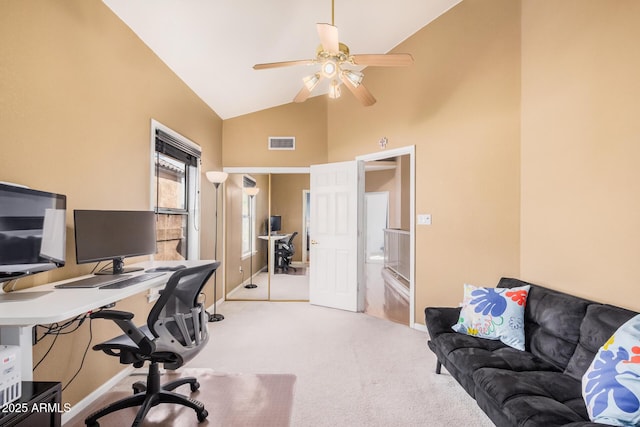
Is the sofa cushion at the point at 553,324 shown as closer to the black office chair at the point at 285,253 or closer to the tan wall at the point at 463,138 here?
the tan wall at the point at 463,138

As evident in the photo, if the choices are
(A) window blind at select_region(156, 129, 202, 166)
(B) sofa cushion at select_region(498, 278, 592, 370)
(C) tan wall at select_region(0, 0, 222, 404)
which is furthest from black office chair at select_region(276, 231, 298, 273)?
(B) sofa cushion at select_region(498, 278, 592, 370)

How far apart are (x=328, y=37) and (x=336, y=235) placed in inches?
114

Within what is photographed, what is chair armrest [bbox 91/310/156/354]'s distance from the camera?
1.72m

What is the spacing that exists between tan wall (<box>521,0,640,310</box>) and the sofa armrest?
0.81 meters

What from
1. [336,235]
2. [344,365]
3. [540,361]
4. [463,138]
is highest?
[463,138]

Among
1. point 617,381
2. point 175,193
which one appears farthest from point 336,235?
point 617,381

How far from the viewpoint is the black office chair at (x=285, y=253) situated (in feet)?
21.5

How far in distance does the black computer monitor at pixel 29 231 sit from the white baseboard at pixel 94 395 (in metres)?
1.04

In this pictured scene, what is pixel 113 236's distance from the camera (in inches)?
89.5

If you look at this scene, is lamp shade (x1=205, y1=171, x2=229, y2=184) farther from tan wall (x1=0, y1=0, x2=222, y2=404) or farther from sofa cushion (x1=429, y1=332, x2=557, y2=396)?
sofa cushion (x1=429, y1=332, x2=557, y2=396)

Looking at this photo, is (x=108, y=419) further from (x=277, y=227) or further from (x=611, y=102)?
(x=277, y=227)

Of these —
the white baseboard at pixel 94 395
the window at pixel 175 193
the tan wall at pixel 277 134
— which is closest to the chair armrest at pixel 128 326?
the white baseboard at pixel 94 395

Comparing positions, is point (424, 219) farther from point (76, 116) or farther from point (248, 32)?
point (76, 116)

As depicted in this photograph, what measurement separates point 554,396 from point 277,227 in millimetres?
5205
